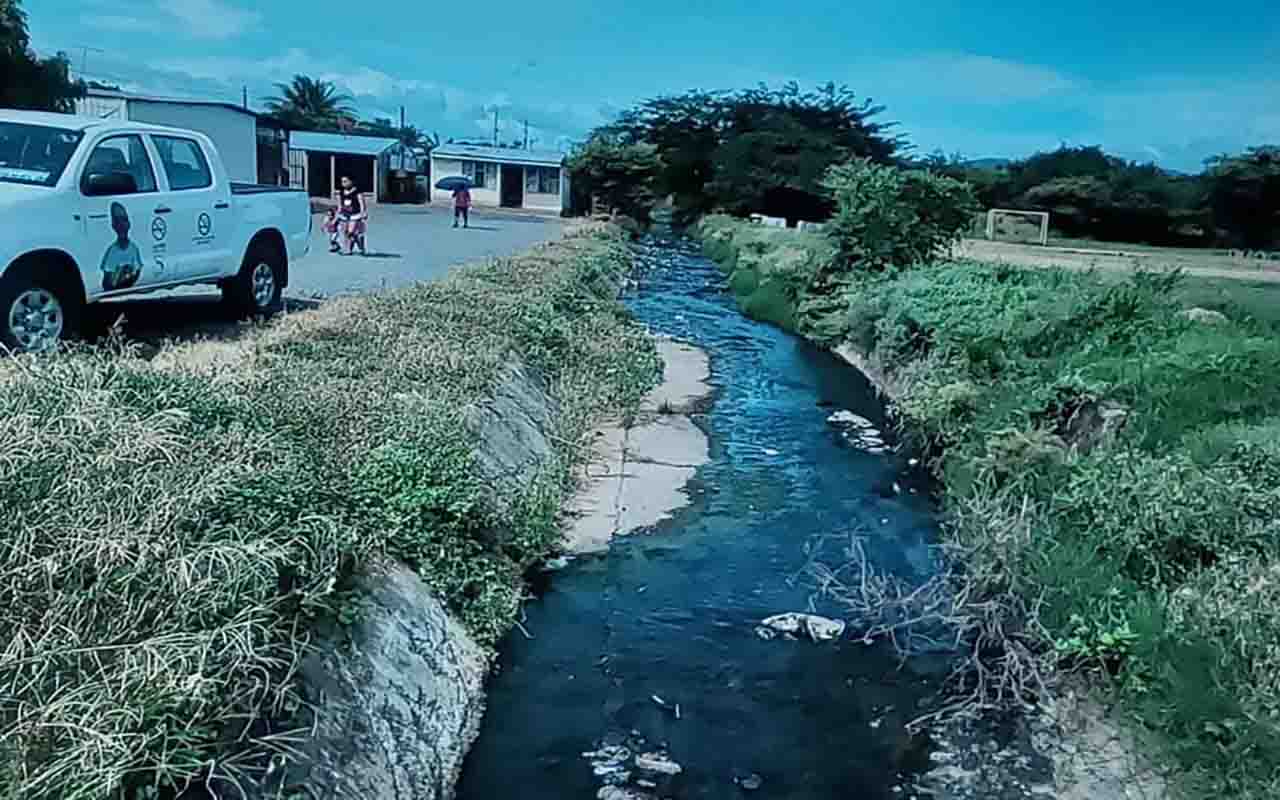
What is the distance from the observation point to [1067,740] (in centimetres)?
558

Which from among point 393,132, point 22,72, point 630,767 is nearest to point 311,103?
point 393,132

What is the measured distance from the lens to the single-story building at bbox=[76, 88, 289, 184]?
37.7m

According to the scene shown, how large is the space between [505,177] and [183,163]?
4402 centimetres

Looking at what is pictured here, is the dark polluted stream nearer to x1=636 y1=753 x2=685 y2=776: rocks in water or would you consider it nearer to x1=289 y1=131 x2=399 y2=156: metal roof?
x1=636 y1=753 x2=685 y2=776: rocks in water

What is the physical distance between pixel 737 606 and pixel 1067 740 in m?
2.36

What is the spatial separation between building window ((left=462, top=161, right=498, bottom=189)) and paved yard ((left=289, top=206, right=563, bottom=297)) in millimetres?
7999

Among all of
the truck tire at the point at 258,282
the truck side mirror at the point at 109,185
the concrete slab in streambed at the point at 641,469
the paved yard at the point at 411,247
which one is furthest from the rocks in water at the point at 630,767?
the paved yard at the point at 411,247

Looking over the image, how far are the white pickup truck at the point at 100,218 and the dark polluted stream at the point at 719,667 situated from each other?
4.54m

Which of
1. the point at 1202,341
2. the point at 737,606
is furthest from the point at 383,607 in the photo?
the point at 1202,341

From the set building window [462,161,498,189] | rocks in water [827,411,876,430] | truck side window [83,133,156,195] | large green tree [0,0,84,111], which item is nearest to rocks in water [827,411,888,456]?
rocks in water [827,411,876,430]

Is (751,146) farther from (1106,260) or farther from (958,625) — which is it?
(958,625)

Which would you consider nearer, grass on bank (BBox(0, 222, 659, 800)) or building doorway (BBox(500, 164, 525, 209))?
grass on bank (BBox(0, 222, 659, 800))

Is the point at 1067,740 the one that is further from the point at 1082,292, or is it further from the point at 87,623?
the point at 1082,292

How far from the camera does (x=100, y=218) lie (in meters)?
8.54
